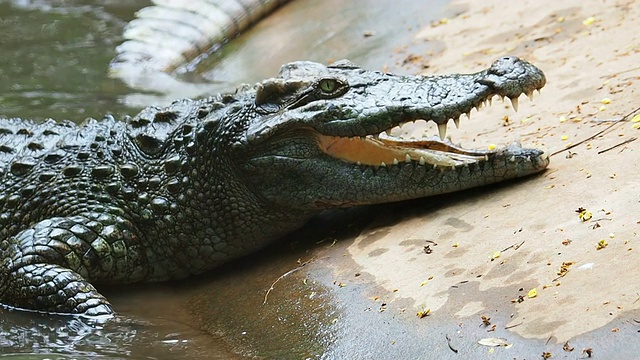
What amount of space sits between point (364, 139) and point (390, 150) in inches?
6.7

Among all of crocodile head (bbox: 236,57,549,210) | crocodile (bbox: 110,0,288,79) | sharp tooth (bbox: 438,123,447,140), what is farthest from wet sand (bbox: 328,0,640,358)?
crocodile (bbox: 110,0,288,79)

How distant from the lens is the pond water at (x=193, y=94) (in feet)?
14.3

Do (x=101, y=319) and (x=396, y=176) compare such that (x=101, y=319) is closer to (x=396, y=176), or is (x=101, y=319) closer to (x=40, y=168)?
(x=40, y=168)

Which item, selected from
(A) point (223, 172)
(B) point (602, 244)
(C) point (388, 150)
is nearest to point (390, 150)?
(C) point (388, 150)

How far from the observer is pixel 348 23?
32.8ft

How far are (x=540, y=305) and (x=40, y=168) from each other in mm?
3386

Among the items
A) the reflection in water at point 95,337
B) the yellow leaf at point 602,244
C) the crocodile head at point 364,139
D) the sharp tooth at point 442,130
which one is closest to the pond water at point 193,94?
the reflection in water at point 95,337

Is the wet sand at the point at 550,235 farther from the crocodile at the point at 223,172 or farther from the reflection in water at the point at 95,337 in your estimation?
the reflection in water at the point at 95,337

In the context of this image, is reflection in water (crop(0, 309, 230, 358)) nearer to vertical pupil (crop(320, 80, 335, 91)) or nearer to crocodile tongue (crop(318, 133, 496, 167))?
crocodile tongue (crop(318, 133, 496, 167))

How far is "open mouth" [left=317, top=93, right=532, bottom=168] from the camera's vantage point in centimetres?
521

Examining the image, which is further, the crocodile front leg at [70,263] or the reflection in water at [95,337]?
the crocodile front leg at [70,263]

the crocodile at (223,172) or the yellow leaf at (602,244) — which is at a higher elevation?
the crocodile at (223,172)

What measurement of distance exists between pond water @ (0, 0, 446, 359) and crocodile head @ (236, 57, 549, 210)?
0.45 meters

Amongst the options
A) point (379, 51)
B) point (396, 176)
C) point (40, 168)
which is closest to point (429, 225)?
point (396, 176)
